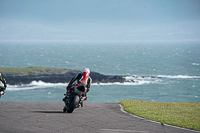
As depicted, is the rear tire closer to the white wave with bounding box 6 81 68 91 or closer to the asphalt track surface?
the asphalt track surface

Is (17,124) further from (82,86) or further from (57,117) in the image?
(82,86)

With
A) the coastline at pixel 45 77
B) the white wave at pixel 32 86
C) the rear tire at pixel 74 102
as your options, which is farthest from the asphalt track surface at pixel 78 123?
the coastline at pixel 45 77

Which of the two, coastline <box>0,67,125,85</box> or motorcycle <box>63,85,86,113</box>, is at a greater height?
motorcycle <box>63,85,86,113</box>

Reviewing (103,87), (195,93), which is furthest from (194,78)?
(103,87)

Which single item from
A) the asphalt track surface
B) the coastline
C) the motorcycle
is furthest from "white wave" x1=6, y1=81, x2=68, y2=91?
the asphalt track surface

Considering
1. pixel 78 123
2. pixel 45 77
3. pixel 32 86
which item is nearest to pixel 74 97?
pixel 78 123

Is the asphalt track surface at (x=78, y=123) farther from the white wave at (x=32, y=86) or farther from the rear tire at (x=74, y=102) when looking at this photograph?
the white wave at (x=32, y=86)

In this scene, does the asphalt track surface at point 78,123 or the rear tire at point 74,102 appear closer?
the asphalt track surface at point 78,123

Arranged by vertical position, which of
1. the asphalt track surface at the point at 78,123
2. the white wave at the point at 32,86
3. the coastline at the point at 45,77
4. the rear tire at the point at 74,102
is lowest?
the white wave at the point at 32,86

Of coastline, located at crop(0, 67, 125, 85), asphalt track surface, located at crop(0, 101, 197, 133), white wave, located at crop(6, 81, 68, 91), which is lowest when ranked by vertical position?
white wave, located at crop(6, 81, 68, 91)

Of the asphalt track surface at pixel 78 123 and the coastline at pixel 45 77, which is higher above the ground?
the asphalt track surface at pixel 78 123

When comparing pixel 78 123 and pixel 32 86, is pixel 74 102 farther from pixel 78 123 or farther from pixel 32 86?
pixel 32 86

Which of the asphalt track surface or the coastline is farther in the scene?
the coastline

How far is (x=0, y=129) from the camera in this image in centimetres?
1112
